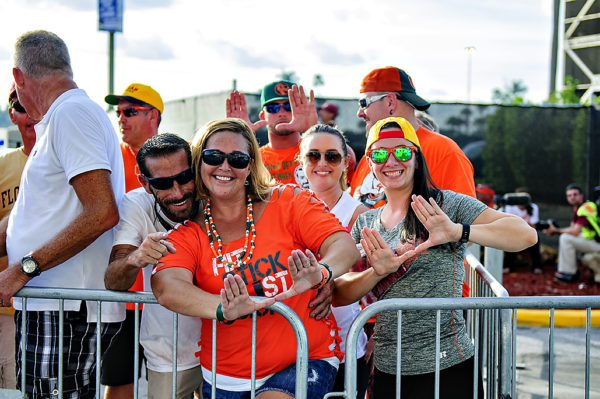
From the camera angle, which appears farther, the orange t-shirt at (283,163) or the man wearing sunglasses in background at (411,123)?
the orange t-shirt at (283,163)

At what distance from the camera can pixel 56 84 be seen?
3.15 meters

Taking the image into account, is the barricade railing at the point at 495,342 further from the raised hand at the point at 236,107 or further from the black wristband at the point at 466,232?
the raised hand at the point at 236,107

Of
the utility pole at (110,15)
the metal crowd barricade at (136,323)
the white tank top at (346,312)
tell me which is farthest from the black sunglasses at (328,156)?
the utility pole at (110,15)

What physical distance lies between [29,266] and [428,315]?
1.81 metres

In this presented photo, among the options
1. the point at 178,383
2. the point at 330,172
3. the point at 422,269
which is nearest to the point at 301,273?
the point at 422,269

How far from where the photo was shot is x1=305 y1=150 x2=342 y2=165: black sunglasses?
386 cm

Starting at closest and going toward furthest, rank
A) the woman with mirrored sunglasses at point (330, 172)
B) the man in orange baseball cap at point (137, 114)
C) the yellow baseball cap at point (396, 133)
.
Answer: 1. the yellow baseball cap at point (396, 133)
2. the woman with mirrored sunglasses at point (330, 172)
3. the man in orange baseball cap at point (137, 114)

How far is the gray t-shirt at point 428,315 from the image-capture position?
9.68 feet

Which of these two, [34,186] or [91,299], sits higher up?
[34,186]

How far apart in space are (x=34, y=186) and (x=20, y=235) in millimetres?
250

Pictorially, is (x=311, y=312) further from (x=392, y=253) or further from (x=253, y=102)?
(x=253, y=102)

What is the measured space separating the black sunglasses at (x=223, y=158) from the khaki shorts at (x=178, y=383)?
0.98m

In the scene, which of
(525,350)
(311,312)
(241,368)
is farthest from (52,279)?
(525,350)

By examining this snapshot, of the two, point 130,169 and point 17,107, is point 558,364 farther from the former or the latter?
point 17,107
